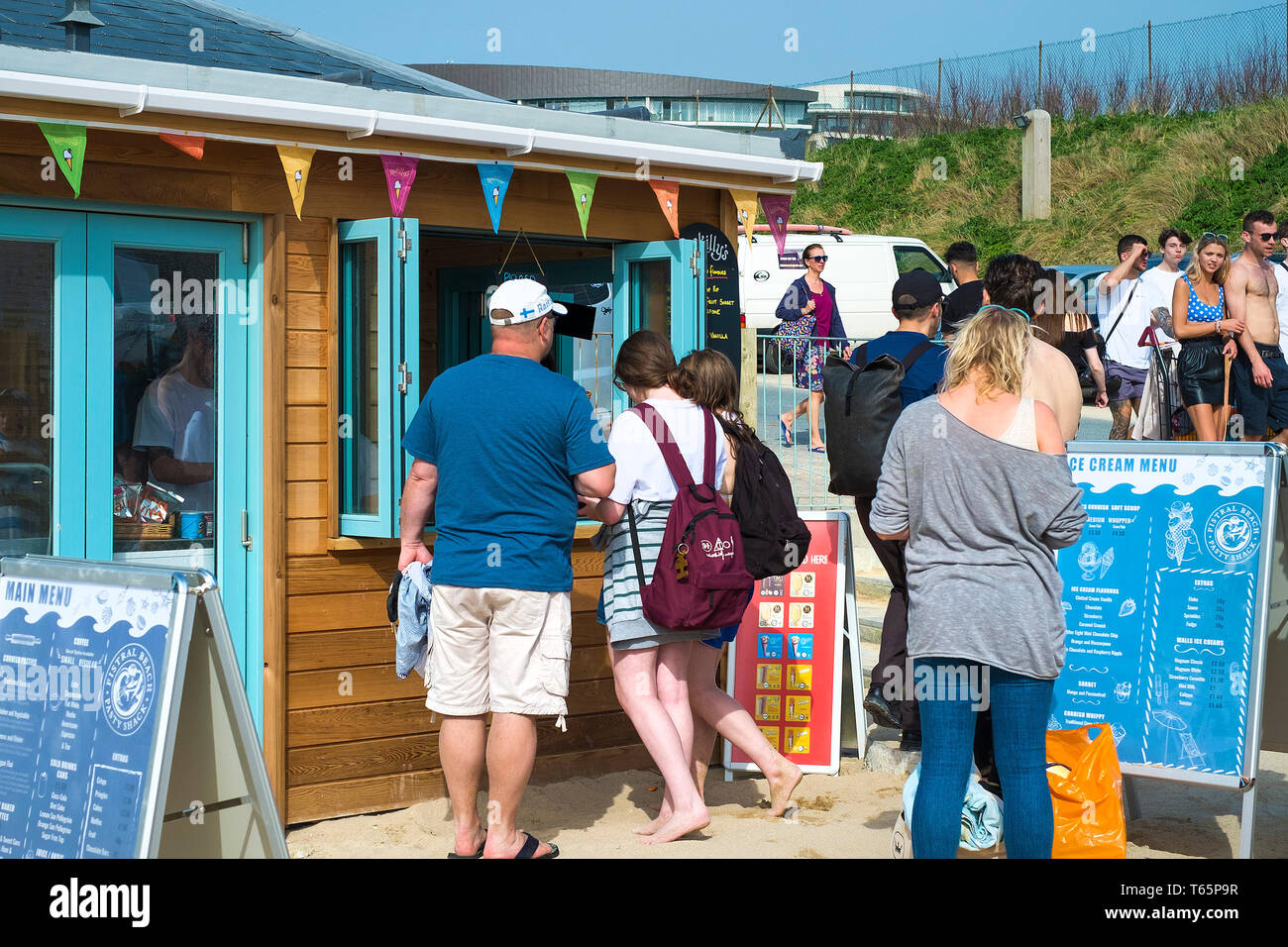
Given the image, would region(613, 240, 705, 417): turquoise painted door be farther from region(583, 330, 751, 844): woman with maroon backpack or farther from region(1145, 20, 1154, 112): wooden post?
region(1145, 20, 1154, 112): wooden post

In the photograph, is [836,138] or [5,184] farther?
[836,138]

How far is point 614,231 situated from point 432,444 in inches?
74.4

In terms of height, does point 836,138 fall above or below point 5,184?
above

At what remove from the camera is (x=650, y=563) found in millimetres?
4879

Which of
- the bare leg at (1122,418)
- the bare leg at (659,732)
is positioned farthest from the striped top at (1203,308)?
the bare leg at (659,732)

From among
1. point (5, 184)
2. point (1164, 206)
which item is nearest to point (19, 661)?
point (5, 184)

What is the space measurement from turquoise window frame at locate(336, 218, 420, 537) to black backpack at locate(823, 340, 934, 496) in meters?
1.69

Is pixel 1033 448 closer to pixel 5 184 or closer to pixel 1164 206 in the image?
pixel 5 184

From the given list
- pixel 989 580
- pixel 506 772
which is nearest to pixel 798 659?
pixel 506 772

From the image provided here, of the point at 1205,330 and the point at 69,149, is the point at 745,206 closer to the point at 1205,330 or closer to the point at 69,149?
the point at 69,149

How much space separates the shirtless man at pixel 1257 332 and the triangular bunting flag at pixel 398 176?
16.7 ft

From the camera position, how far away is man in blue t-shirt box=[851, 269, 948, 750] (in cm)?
562

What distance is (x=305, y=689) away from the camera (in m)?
5.26
